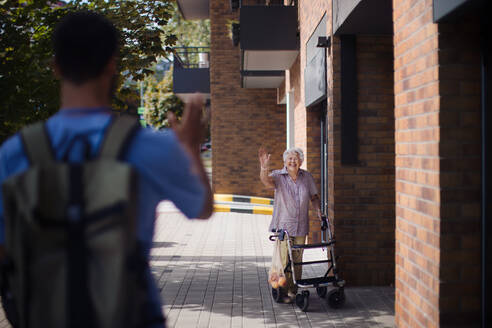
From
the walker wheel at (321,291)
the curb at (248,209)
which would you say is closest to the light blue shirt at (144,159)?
the walker wheel at (321,291)

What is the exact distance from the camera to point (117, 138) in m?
1.73

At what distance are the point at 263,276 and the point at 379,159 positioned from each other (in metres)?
2.21

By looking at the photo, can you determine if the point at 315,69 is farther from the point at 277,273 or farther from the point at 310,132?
the point at 277,273

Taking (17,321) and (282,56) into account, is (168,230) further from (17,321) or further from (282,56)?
(17,321)

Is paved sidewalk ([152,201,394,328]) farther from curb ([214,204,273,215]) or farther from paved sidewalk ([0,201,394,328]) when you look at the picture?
curb ([214,204,273,215])

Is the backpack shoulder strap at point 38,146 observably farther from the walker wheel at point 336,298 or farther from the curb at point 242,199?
the curb at point 242,199

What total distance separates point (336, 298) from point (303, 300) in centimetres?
35

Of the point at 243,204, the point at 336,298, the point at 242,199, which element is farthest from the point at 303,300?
the point at 242,199

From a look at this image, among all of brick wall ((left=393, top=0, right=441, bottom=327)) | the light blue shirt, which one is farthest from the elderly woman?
the light blue shirt

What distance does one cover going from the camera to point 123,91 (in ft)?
26.1

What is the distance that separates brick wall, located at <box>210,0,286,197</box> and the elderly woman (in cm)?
1174

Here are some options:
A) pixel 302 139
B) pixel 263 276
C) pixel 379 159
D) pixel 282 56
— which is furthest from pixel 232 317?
pixel 282 56

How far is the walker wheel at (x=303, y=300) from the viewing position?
5859 mm

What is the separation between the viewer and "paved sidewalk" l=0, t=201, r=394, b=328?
5.55 metres
